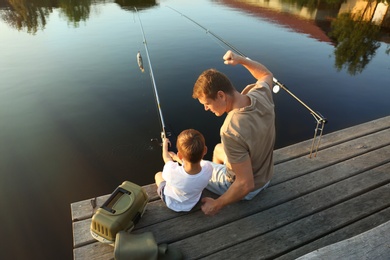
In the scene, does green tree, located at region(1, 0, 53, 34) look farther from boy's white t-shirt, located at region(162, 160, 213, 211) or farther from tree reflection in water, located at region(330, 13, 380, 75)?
tree reflection in water, located at region(330, 13, 380, 75)

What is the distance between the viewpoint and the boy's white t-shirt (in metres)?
2.31

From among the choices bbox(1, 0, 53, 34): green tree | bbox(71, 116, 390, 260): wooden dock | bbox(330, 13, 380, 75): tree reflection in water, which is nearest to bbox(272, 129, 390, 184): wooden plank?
bbox(71, 116, 390, 260): wooden dock

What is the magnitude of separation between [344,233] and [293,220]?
437 millimetres

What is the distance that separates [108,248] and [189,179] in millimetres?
894

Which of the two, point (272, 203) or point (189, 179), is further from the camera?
point (272, 203)

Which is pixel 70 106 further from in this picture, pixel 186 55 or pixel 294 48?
pixel 294 48

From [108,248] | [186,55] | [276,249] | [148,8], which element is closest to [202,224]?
[276,249]

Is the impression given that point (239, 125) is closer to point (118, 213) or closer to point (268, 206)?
point (268, 206)

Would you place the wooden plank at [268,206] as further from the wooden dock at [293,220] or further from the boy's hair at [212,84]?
the boy's hair at [212,84]

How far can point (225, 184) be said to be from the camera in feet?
8.43

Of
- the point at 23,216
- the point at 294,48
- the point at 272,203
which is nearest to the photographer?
the point at 272,203

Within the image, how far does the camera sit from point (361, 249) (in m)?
1.72

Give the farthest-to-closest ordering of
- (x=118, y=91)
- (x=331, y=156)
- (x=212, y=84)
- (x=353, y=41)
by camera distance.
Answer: (x=353, y=41)
(x=118, y=91)
(x=331, y=156)
(x=212, y=84)

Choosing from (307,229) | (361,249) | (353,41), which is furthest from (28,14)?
(361,249)
